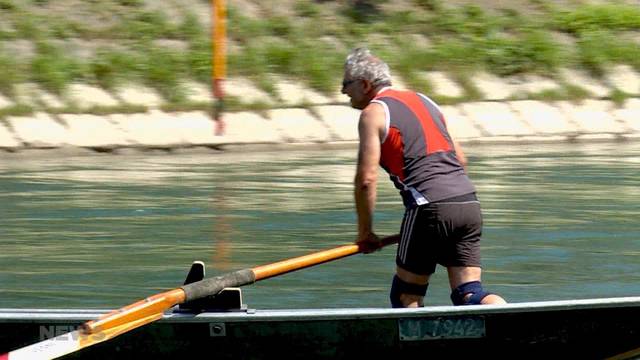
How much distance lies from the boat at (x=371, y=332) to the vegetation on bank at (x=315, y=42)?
45.1 feet

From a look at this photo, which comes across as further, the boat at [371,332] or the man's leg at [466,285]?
the man's leg at [466,285]

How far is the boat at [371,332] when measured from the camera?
730cm

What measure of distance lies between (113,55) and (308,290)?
12.7 metres

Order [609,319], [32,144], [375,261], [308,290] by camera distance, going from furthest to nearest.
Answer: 1. [32,144]
2. [375,261]
3. [308,290]
4. [609,319]

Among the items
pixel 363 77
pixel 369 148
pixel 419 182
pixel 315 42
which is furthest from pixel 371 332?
pixel 315 42

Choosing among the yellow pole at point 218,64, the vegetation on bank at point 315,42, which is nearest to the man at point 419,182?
the yellow pole at point 218,64

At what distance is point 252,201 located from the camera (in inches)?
603

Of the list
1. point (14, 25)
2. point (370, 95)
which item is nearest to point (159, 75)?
point (14, 25)

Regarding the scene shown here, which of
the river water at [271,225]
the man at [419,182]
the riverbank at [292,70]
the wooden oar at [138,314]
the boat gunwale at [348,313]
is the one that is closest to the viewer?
the wooden oar at [138,314]

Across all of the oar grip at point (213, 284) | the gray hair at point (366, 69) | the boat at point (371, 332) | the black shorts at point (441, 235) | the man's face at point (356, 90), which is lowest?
the boat at point (371, 332)

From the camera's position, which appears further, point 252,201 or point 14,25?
point 14,25

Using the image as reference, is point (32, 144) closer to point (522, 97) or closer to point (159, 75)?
point (159, 75)

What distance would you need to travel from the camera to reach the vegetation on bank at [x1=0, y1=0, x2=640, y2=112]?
22.3 m

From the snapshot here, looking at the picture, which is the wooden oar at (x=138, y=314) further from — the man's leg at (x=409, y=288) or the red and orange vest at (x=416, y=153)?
the red and orange vest at (x=416, y=153)
